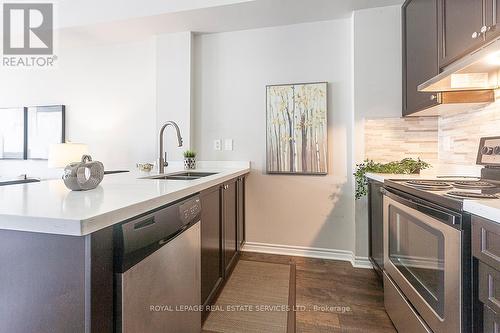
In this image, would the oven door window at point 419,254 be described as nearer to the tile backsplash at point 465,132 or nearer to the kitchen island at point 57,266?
the tile backsplash at point 465,132

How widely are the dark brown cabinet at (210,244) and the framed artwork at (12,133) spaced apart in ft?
10.6

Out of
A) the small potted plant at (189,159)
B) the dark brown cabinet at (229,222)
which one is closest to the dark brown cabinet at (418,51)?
the dark brown cabinet at (229,222)

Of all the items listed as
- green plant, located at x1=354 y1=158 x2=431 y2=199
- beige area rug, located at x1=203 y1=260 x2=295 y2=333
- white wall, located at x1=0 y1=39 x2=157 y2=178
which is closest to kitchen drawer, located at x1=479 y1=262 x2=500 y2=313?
beige area rug, located at x1=203 y1=260 x2=295 y2=333

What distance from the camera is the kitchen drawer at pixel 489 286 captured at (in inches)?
30.0

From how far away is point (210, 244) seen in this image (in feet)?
5.16

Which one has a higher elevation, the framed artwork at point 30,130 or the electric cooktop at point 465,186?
the framed artwork at point 30,130

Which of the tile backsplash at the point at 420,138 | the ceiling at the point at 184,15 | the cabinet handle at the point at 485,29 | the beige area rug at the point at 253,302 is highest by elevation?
the ceiling at the point at 184,15

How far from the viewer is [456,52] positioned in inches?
57.6

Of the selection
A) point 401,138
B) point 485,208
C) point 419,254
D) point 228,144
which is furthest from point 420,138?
point 228,144

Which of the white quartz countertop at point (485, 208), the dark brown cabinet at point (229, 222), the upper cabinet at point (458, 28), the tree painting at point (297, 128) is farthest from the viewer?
the tree painting at point (297, 128)

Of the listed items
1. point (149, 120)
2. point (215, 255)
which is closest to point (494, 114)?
point (215, 255)

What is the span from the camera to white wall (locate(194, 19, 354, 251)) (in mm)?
2506

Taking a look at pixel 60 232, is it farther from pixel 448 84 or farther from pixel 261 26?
pixel 261 26

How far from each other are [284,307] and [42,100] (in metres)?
3.78
